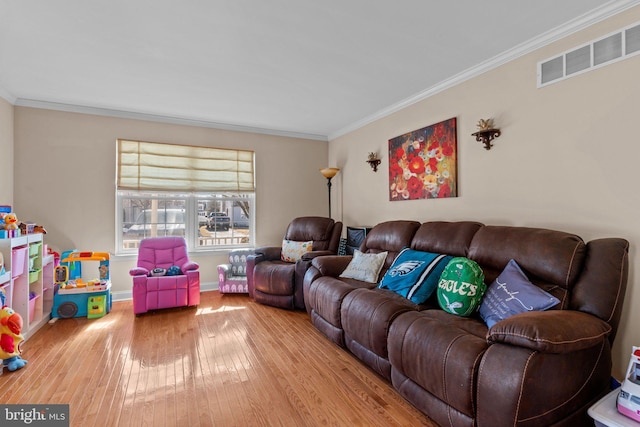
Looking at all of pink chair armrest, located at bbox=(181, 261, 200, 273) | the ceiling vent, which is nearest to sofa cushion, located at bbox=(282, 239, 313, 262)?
pink chair armrest, located at bbox=(181, 261, 200, 273)

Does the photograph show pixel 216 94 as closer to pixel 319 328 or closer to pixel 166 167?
pixel 166 167

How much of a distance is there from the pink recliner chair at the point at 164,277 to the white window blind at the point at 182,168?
0.82 meters

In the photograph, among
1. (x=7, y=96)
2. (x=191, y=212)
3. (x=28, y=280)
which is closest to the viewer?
(x=28, y=280)

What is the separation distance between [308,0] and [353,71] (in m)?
1.08

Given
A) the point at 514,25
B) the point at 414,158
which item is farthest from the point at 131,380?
the point at 514,25

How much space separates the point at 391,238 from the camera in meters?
3.18

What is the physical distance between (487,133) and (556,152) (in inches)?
22.7

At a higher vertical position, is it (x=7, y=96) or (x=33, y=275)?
(x=7, y=96)

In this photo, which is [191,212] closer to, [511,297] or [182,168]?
[182,168]

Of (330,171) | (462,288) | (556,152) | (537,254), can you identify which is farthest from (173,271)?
(556,152)

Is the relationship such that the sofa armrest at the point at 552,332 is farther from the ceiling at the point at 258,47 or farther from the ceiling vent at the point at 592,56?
the ceiling at the point at 258,47

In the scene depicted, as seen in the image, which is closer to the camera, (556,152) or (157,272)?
(556,152)

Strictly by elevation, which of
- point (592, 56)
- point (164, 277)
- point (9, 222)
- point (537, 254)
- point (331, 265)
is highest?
point (592, 56)

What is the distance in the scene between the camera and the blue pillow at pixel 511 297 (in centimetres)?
178
